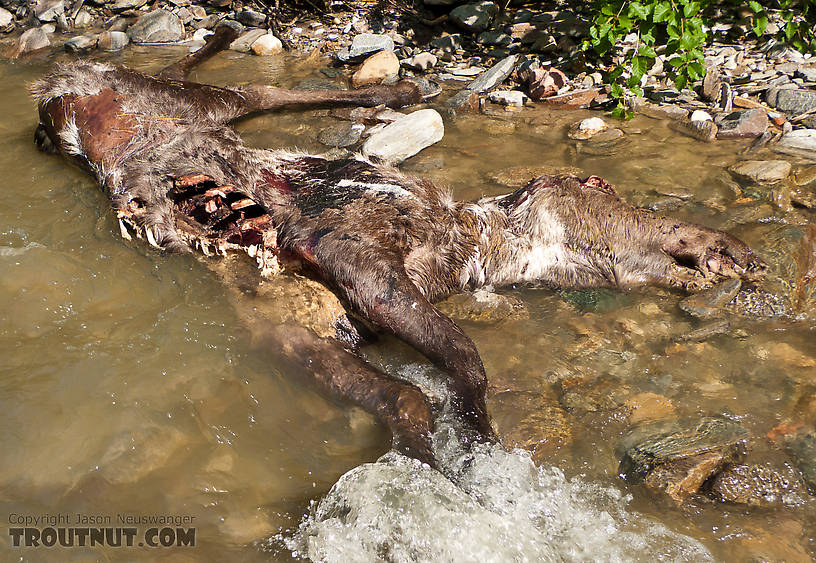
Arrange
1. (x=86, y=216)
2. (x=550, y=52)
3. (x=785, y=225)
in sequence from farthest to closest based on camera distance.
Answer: (x=550, y=52), (x=86, y=216), (x=785, y=225)

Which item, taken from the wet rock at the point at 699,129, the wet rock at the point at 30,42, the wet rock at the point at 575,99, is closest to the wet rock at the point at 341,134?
the wet rock at the point at 575,99

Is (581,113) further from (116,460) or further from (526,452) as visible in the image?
(116,460)

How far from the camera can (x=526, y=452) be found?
2.40 metres

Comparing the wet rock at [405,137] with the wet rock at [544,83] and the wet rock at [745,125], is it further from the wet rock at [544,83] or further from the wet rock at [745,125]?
the wet rock at [745,125]

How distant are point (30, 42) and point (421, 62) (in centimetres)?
413

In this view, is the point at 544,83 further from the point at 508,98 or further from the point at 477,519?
the point at 477,519

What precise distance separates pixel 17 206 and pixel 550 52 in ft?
14.4

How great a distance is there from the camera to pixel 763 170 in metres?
3.93

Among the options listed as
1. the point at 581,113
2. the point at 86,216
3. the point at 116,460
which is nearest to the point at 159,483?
the point at 116,460

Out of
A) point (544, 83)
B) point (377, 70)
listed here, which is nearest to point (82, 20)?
point (377, 70)

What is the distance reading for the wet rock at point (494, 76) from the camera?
209 inches

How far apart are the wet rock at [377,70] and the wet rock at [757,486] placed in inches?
174

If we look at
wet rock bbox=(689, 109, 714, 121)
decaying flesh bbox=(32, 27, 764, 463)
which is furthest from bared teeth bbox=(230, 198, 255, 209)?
wet rock bbox=(689, 109, 714, 121)

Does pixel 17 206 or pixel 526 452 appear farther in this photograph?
pixel 17 206
